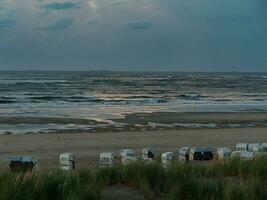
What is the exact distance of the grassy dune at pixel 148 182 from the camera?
22.0 feet

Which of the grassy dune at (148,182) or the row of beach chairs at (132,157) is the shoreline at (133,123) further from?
the grassy dune at (148,182)

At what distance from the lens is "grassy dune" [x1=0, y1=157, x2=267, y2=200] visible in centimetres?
669

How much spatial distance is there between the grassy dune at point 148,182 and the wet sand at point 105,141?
991 cm

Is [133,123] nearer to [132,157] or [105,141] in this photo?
[105,141]

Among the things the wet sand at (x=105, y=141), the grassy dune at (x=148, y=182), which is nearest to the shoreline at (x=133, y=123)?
the wet sand at (x=105, y=141)

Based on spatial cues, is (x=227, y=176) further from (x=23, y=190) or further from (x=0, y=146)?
(x=0, y=146)

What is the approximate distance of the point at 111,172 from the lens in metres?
8.61

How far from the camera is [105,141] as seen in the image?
82.6ft

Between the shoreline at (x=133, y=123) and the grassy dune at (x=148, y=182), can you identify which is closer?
the grassy dune at (x=148, y=182)

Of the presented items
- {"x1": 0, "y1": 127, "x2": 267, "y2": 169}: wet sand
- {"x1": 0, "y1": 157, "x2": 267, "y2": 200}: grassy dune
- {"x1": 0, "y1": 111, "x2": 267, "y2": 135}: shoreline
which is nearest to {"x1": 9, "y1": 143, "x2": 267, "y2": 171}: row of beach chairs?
{"x1": 0, "y1": 127, "x2": 267, "y2": 169}: wet sand

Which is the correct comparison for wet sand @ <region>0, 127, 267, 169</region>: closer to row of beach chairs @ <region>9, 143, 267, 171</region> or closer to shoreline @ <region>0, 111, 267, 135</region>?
shoreline @ <region>0, 111, 267, 135</region>

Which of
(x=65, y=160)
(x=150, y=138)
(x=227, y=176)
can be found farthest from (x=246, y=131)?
(x=227, y=176)

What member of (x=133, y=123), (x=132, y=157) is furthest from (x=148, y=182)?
(x=133, y=123)

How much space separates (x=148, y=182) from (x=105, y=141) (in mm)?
17234
